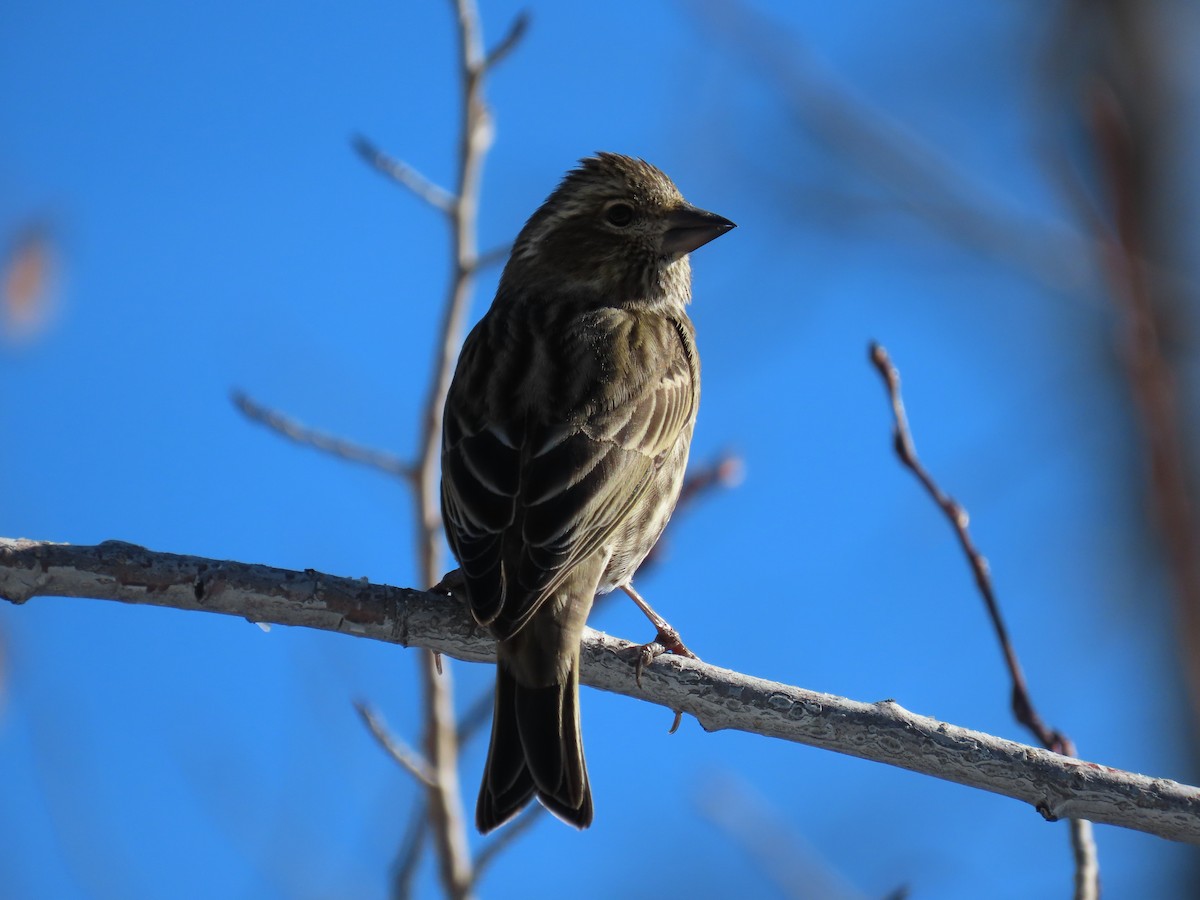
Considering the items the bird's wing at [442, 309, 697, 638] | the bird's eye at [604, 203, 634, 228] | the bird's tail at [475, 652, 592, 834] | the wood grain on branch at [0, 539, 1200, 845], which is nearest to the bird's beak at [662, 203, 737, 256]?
the bird's eye at [604, 203, 634, 228]

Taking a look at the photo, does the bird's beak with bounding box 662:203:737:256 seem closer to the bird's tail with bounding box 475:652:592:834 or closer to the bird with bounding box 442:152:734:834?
the bird with bounding box 442:152:734:834

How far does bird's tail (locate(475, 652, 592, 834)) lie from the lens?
4.33 metres

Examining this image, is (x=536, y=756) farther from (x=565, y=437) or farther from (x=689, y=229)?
(x=689, y=229)

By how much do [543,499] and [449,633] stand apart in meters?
0.55

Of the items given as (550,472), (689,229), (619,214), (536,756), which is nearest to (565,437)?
(550,472)

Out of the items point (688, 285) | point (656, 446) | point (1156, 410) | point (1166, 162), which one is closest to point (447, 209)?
point (656, 446)

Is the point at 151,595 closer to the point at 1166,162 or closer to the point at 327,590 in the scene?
the point at 327,590

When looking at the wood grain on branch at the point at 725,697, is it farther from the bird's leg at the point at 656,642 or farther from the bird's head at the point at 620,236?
the bird's head at the point at 620,236

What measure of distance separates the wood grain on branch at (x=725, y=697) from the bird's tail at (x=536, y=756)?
12.4 inches

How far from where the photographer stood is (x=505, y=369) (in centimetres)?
531

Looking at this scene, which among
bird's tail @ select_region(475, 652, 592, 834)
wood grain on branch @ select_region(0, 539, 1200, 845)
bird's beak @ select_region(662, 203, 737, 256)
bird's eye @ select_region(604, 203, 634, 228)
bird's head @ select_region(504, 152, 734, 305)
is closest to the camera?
wood grain on branch @ select_region(0, 539, 1200, 845)

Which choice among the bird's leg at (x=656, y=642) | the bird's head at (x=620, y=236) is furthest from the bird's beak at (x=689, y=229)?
the bird's leg at (x=656, y=642)

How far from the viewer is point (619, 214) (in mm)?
6336

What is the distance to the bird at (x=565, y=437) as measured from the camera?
438 cm
